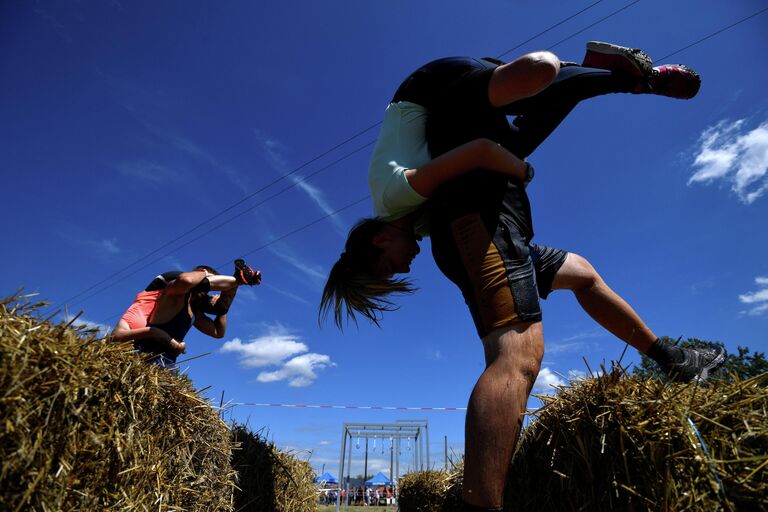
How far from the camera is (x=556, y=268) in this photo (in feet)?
6.14

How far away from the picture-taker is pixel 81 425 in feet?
4.00

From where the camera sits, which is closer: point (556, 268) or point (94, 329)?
point (94, 329)

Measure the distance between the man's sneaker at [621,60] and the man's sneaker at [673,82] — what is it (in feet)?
0.15

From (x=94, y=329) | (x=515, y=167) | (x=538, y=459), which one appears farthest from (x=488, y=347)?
(x=94, y=329)

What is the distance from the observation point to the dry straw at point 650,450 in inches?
43.9

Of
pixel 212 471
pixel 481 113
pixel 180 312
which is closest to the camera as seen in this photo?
pixel 481 113

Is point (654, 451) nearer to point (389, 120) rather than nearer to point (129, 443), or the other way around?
point (389, 120)

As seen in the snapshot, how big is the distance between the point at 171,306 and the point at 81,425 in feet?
8.14

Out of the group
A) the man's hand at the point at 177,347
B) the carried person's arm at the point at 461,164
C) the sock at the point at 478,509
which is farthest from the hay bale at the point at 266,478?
the carried person's arm at the point at 461,164

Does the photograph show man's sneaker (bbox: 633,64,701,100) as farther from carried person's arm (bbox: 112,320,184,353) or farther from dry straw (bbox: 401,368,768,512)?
carried person's arm (bbox: 112,320,184,353)

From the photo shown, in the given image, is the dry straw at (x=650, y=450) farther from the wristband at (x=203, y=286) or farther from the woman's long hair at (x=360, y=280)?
the wristband at (x=203, y=286)

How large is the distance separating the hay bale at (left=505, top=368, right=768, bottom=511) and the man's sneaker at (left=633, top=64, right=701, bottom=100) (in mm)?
1192

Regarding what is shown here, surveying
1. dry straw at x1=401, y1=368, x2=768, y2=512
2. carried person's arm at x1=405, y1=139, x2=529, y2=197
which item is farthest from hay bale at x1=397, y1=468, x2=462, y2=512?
carried person's arm at x1=405, y1=139, x2=529, y2=197

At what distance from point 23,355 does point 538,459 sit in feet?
5.06
